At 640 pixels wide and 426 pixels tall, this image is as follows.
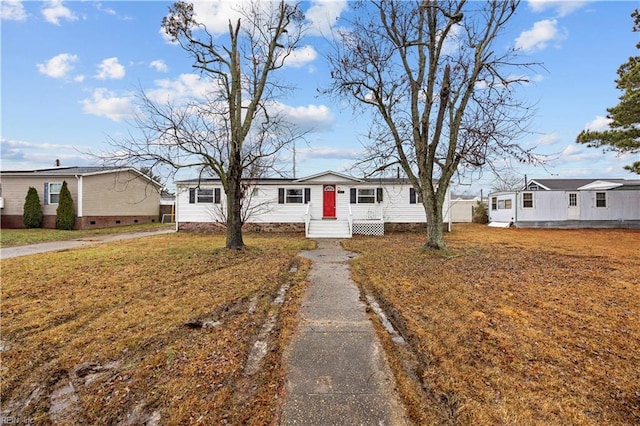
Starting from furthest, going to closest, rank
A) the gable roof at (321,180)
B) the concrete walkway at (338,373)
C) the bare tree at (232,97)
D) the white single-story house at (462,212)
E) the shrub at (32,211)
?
the white single-story house at (462,212) → the shrub at (32,211) → the gable roof at (321,180) → the bare tree at (232,97) → the concrete walkway at (338,373)

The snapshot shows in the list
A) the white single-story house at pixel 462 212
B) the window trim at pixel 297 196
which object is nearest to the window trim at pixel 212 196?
the window trim at pixel 297 196

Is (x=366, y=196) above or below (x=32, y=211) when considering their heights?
above

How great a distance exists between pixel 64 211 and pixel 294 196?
13.3m

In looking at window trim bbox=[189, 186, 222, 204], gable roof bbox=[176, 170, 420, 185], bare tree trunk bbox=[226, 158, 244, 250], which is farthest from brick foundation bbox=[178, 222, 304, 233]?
bare tree trunk bbox=[226, 158, 244, 250]

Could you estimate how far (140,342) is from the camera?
3.89m

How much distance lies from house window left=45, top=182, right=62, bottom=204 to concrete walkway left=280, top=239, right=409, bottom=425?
817 inches

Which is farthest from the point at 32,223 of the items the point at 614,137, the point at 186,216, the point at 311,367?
the point at 614,137

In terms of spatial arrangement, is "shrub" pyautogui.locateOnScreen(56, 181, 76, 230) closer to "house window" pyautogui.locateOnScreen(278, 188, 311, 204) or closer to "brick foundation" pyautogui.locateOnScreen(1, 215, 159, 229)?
"brick foundation" pyautogui.locateOnScreen(1, 215, 159, 229)

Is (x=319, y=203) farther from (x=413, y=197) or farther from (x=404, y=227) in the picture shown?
(x=413, y=197)

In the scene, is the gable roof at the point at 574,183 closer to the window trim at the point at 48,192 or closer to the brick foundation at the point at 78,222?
the brick foundation at the point at 78,222

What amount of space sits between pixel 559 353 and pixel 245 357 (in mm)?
3633

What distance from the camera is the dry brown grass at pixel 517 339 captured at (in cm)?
271

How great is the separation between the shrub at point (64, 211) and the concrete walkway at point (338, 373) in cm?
1920

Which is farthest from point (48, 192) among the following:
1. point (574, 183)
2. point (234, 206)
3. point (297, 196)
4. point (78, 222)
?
point (574, 183)
